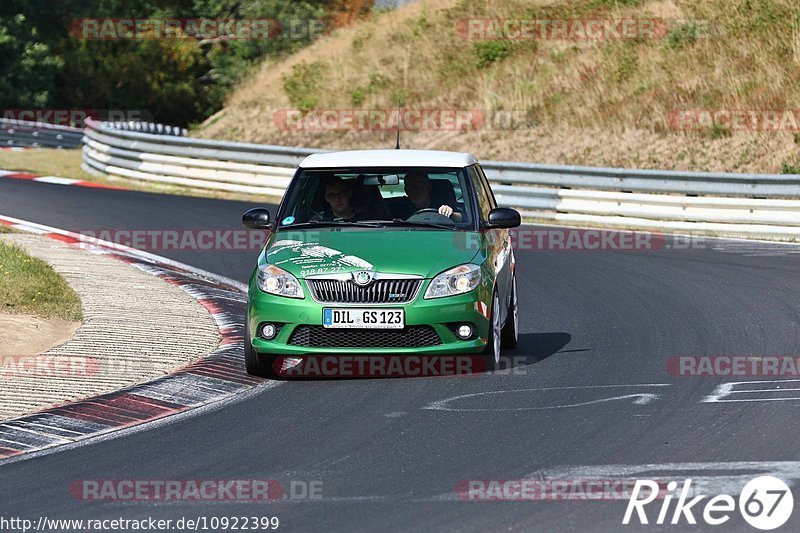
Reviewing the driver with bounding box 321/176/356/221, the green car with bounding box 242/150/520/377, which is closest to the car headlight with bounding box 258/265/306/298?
the green car with bounding box 242/150/520/377

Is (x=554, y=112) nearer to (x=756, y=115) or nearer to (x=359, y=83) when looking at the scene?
(x=756, y=115)

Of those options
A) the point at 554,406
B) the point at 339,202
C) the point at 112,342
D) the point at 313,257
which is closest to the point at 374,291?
the point at 313,257

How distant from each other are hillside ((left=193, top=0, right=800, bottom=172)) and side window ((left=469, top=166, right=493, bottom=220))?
15.1 m

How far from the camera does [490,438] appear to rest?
8047mm

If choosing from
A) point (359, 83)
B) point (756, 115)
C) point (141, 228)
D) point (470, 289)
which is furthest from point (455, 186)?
point (359, 83)

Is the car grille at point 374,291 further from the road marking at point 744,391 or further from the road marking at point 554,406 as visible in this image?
the road marking at point 744,391

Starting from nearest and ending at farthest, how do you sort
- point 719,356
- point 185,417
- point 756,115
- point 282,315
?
point 185,417
point 282,315
point 719,356
point 756,115

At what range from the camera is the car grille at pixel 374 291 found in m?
9.86

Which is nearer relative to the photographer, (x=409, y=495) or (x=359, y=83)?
(x=409, y=495)

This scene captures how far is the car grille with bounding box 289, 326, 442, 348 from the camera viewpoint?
9.84m

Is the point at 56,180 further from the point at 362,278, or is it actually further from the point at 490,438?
the point at 490,438

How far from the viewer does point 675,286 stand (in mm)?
15258

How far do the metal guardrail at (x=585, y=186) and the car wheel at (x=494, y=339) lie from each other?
10694mm

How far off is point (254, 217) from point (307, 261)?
99 cm
